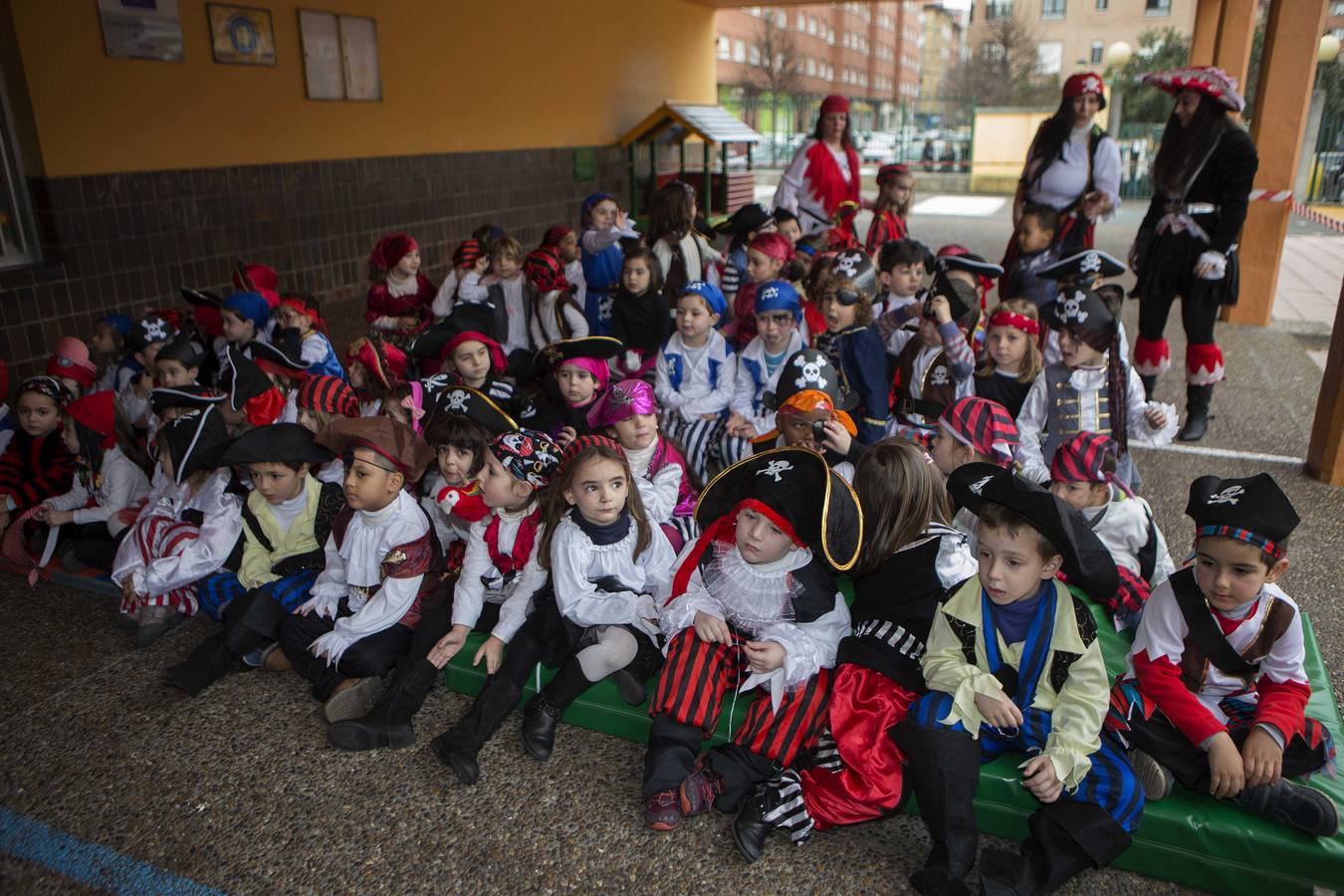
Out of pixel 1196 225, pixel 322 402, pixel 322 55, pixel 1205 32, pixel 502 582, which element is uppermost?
pixel 1205 32

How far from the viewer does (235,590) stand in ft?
12.5

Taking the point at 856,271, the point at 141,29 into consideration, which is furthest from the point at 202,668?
the point at 141,29

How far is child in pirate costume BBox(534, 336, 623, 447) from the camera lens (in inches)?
179

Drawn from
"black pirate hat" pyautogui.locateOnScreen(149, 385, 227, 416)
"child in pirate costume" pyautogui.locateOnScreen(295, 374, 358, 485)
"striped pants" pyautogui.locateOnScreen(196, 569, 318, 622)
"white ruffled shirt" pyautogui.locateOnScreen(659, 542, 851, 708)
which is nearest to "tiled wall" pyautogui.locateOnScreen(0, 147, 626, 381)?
"black pirate hat" pyautogui.locateOnScreen(149, 385, 227, 416)

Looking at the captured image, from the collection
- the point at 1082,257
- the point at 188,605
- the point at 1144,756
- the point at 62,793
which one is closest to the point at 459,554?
the point at 188,605

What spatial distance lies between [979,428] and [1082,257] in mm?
1802

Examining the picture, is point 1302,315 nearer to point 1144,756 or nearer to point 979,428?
point 979,428

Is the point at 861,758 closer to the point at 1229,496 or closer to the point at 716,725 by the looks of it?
the point at 716,725

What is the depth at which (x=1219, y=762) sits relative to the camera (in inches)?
97.3

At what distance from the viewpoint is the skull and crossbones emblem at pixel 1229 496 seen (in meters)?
2.48

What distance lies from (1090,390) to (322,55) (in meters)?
8.82

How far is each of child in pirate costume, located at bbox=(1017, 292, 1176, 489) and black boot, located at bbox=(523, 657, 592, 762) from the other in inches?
88.9

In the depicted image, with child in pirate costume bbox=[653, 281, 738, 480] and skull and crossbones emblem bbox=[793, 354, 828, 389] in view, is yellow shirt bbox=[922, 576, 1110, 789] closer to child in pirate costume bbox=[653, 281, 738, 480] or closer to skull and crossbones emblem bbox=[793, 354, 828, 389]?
skull and crossbones emblem bbox=[793, 354, 828, 389]

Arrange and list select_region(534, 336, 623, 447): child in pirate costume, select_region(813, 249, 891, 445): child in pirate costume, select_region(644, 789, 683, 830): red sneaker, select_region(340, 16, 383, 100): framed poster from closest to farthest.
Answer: select_region(644, 789, 683, 830): red sneaker, select_region(534, 336, 623, 447): child in pirate costume, select_region(813, 249, 891, 445): child in pirate costume, select_region(340, 16, 383, 100): framed poster
